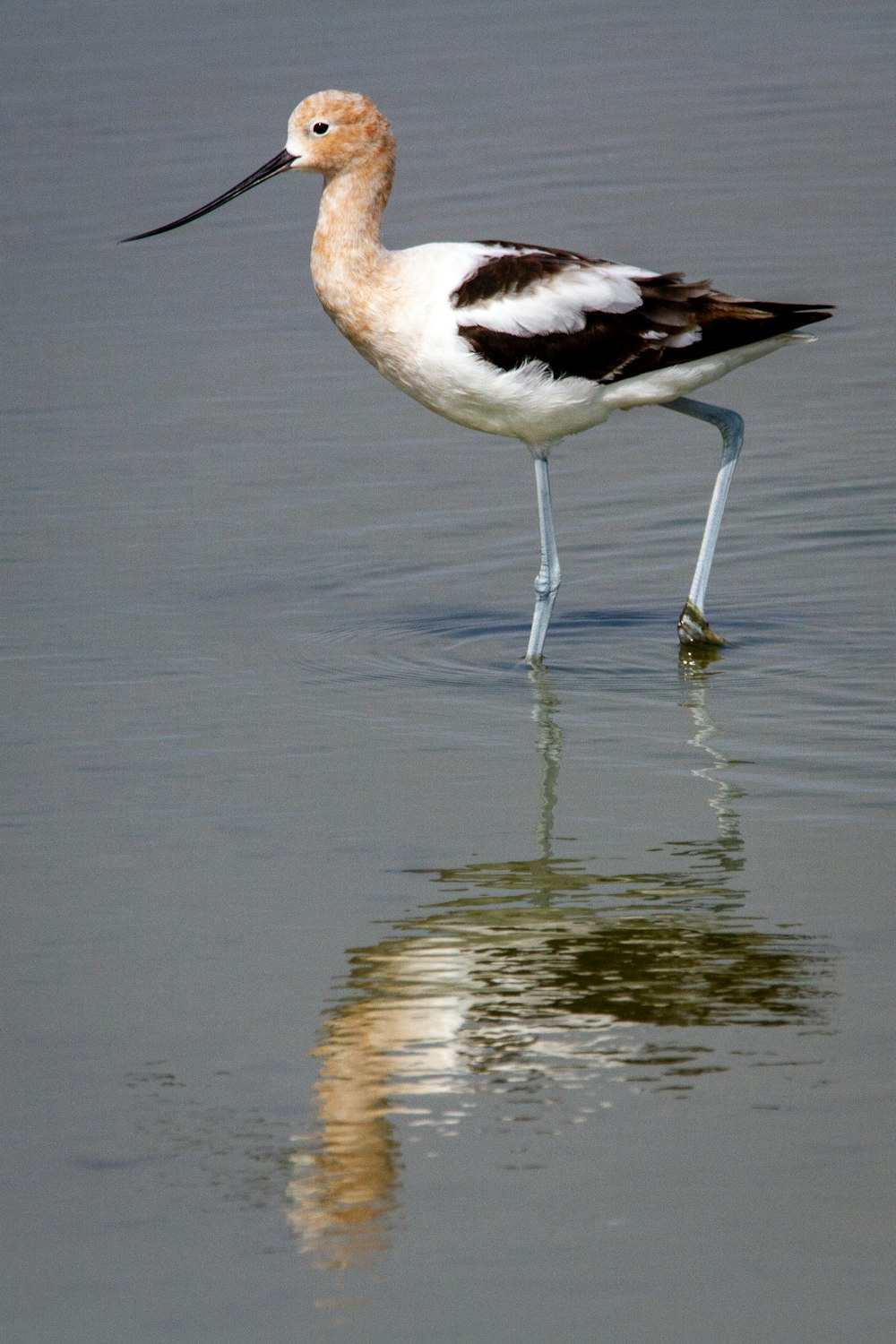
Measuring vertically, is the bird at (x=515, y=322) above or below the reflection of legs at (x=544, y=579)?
above

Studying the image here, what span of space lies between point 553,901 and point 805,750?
1243mm

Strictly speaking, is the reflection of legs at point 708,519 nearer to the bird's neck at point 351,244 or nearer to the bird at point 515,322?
the bird at point 515,322

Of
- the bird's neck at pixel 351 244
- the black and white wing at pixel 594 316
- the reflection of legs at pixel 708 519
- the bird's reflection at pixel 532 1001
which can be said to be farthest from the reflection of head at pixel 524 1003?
the bird's neck at pixel 351 244

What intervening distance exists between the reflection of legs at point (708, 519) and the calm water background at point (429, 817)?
154 millimetres

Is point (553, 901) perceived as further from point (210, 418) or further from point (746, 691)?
point (210, 418)

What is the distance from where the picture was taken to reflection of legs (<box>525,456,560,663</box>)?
7.28 meters

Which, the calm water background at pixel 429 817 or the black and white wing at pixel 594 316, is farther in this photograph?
the black and white wing at pixel 594 316

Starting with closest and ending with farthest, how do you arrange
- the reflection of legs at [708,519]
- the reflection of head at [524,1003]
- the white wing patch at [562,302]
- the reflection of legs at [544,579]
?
the reflection of head at [524,1003] → the white wing patch at [562,302] → the reflection of legs at [544,579] → the reflection of legs at [708,519]

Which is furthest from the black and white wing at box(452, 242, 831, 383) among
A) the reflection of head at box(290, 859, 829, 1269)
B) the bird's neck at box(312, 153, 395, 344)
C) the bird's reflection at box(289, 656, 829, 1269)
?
the reflection of head at box(290, 859, 829, 1269)

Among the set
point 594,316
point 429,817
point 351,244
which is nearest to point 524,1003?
point 429,817

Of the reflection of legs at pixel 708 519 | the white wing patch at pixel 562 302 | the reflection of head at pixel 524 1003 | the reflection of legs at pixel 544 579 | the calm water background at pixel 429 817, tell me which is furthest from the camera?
the reflection of legs at pixel 708 519

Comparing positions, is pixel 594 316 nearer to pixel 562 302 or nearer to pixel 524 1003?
pixel 562 302

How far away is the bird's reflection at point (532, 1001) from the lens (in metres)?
4.01

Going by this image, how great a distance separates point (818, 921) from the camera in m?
4.94
